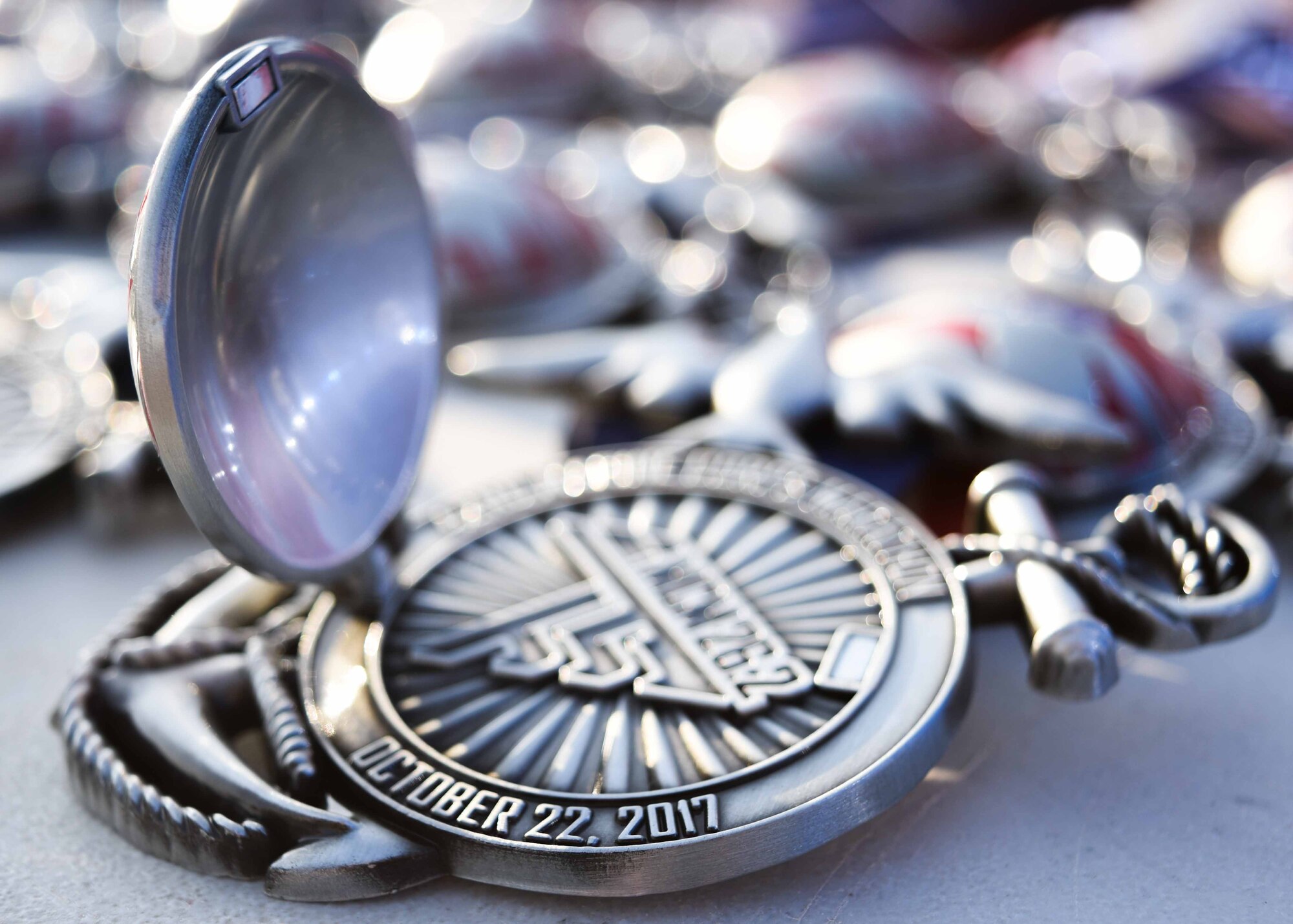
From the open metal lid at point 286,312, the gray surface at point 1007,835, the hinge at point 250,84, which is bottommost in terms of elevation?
the gray surface at point 1007,835

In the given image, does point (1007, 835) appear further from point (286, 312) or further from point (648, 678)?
point (286, 312)

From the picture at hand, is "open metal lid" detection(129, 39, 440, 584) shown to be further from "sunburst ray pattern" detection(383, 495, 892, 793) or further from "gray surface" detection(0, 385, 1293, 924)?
"gray surface" detection(0, 385, 1293, 924)

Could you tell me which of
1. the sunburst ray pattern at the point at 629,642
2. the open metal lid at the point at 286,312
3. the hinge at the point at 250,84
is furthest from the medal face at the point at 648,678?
the hinge at the point at 250,84

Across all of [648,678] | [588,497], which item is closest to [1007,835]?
[648,678]

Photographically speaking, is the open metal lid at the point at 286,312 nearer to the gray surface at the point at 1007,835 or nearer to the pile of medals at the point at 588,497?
the pile of medals at the point at 588,497

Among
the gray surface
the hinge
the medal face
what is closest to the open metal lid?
the hinge

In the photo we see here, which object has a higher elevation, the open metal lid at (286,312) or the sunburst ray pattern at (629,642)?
the open metal lid at (286,312)

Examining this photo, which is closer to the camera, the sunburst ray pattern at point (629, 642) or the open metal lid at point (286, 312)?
the open metal lid at point (286, 312)

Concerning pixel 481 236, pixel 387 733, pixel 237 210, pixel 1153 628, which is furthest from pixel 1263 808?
pixel 481 236
